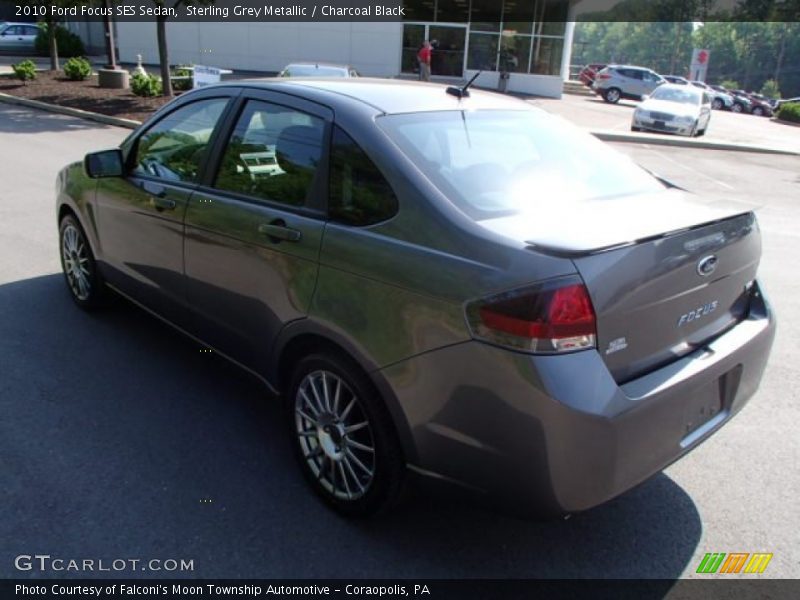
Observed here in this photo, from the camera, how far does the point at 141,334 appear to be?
4.61 meters

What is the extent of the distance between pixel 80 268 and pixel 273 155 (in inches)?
93.0

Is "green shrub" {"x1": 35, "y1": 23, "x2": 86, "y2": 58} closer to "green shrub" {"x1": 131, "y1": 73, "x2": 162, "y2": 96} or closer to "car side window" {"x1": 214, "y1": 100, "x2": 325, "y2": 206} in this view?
"green shrub" {"x1": 131, "y1": 73, "x2": 162, "y2": 96}

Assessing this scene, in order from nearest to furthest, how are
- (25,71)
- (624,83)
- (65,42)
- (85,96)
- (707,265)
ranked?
(707,265), (85,96), (25,71), (65,42), (624,83)

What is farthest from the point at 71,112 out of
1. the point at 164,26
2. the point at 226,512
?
the point at 226,512

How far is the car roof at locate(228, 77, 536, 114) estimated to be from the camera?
10.0ft

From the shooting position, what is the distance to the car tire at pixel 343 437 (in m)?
2.63

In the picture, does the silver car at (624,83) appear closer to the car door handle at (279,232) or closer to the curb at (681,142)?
the curb at (681,142)

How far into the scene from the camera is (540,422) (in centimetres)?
218

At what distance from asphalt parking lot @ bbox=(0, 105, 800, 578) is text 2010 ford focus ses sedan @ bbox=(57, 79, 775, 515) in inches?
11.1

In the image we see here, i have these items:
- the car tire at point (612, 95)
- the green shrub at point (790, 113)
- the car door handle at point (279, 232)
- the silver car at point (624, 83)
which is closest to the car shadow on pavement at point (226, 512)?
the car door handle at point (279, 232)

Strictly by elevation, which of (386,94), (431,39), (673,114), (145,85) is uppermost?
(431,39)

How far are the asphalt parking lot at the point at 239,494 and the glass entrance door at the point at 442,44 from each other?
2818 cm

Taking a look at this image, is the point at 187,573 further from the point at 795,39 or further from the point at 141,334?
the point at 795,39

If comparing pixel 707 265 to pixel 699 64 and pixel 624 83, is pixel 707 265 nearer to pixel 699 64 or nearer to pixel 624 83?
pixel 624 83
